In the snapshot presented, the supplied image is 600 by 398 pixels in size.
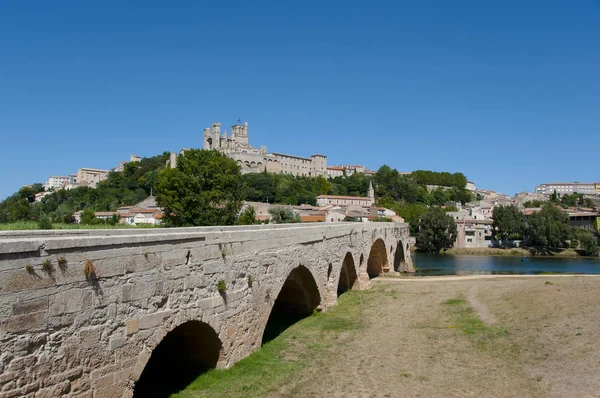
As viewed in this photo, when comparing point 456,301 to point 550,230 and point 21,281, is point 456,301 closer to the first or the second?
point 21,281

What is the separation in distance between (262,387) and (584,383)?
6.27 metres

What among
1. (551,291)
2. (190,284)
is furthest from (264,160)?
(190,284)

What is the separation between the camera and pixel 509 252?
65.2 m

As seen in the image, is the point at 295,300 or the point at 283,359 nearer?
the point at 283,359

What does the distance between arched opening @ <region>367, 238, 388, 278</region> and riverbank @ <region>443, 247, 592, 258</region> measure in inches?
1482

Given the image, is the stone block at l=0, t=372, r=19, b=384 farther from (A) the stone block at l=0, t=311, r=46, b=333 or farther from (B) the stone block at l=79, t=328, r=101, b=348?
(B) the stone block at l=79, t=328, r=101, b=348

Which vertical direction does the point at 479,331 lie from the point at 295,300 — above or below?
below

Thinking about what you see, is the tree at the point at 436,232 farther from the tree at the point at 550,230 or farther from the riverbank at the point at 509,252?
the tree at the point at 550,230

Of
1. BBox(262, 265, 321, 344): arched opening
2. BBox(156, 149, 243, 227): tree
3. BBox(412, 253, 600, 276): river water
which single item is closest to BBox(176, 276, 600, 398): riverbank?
BBox(262, 265, 321, 344): arched opening

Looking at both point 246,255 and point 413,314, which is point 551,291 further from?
point 246,255

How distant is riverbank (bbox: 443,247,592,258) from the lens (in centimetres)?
6237

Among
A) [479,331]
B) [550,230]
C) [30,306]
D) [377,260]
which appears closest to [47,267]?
[30,306]

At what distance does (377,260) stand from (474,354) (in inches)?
807

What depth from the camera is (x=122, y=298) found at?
664 centimetres
